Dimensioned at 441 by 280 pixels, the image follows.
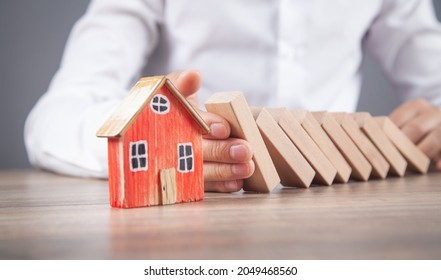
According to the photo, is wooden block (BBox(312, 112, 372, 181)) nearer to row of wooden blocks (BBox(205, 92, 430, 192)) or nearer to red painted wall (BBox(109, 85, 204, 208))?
row of wooden blocks (BBox(205, 92, 430, 192))

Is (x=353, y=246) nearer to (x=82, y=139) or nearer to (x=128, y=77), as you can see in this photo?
(x=82, y=139)

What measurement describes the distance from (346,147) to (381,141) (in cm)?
9

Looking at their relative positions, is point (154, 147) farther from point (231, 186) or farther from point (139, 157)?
point (231, 186)

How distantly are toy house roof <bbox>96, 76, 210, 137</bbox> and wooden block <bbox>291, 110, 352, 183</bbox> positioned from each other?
157mm

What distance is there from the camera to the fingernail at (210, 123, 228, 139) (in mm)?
620

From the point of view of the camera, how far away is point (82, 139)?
1.01m

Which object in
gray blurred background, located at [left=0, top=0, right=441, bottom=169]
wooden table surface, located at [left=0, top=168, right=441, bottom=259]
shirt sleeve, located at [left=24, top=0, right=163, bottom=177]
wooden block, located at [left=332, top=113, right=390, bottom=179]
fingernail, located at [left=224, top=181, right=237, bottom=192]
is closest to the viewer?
wooden table surface, located at [left=0, top=168, right=441, bottom=259]

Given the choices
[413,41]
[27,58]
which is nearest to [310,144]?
[413,41]

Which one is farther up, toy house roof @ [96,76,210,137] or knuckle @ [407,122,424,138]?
toy house roof @ [96,76,210,137]

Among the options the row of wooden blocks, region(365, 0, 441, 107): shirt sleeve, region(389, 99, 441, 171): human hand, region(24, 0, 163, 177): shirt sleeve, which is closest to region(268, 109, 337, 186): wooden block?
the row of wooden blocks

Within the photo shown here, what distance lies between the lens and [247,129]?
0.63 meters

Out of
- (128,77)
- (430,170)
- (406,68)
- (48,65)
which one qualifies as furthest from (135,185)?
(48,65)
